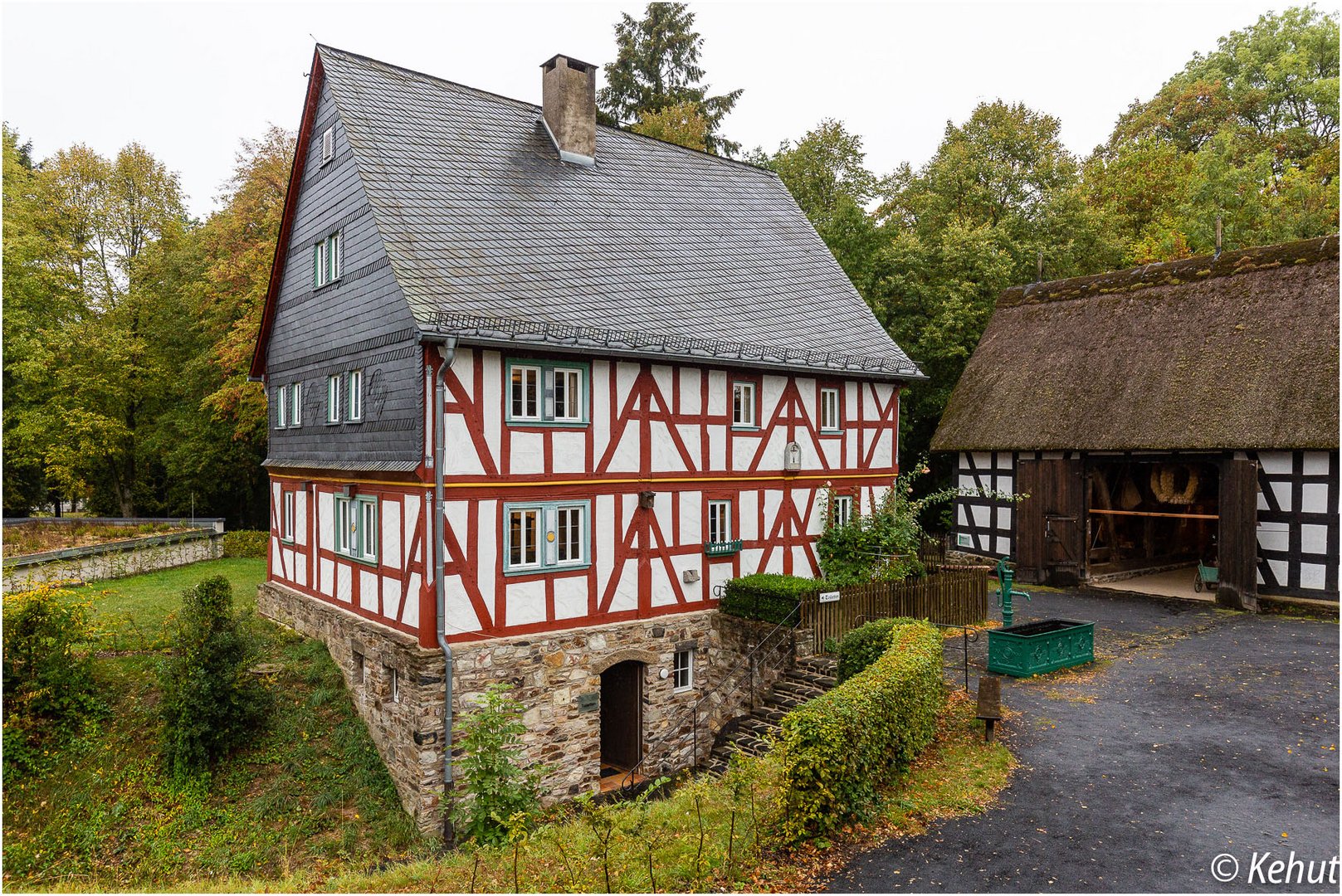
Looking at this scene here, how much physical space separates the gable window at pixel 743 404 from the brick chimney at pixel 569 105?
624cm

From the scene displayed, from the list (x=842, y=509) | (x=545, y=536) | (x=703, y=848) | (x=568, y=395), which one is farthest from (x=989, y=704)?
(x=568, y=395)

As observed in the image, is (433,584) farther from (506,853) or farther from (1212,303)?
(1212,303)

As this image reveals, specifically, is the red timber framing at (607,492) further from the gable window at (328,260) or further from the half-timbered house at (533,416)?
the gable window at (328,260)

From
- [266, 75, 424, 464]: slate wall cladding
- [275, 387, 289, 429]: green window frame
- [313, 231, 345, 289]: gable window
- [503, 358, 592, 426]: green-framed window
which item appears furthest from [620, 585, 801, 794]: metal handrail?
[275, 387, 289, 429]: green window frame

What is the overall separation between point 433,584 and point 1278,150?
4139 cm

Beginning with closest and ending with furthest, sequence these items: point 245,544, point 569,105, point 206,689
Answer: point 206,689 → point 569,105 → point 245,544

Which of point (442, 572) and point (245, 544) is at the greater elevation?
point (442, 572)

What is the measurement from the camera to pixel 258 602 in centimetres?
1898

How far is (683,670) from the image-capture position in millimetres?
15086

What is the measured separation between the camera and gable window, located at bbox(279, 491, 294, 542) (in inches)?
701

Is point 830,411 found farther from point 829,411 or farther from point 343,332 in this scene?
point 343,332

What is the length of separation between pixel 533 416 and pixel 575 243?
4254mm

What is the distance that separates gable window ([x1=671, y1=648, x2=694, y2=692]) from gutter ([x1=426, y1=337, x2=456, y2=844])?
14.7 feet

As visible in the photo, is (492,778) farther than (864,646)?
No
